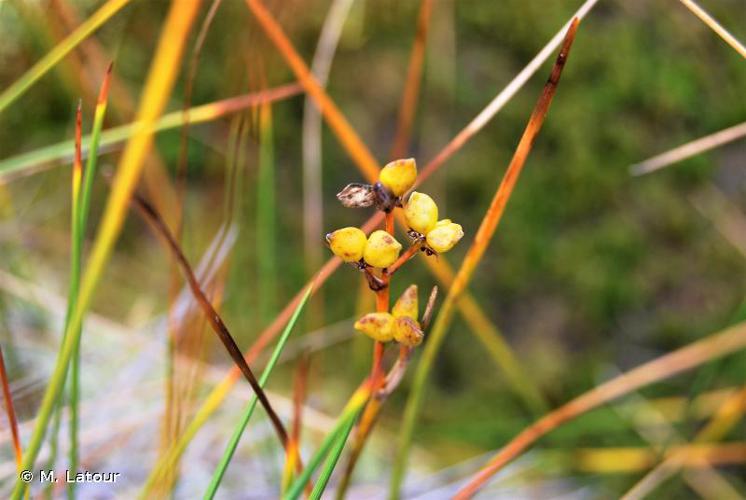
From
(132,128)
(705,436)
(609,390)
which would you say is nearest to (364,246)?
(132,128)

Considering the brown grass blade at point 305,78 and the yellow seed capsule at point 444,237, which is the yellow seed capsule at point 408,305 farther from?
the brown grass blade at point 305,78

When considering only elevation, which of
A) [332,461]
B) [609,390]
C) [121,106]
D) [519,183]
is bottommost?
[332,461]

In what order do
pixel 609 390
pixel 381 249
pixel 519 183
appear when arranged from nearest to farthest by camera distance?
pixel 381 249
pixel 609 390
pixel 519 183

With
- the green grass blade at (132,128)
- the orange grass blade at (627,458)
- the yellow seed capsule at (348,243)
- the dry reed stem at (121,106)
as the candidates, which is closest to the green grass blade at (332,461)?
the yellow seed capsule at (348,243)

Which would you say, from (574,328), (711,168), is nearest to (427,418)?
(574,328)

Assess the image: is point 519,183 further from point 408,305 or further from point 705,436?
point 408,305

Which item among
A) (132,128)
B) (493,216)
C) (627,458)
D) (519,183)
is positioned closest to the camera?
(493,216)

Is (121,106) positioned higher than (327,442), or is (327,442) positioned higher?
(121,106)

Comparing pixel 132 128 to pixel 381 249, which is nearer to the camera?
pixel 381 249
